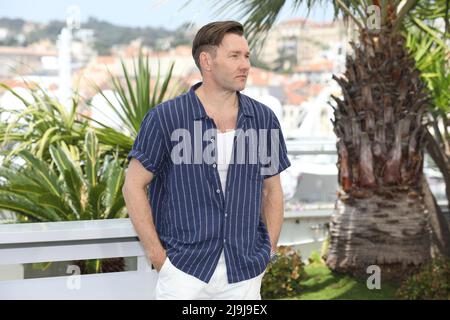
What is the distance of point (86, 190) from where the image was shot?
478 centimetres

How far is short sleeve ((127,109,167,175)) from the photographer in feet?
8.26

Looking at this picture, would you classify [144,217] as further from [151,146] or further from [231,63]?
[231,63]

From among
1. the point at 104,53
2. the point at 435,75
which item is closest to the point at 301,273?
the point at 435,75

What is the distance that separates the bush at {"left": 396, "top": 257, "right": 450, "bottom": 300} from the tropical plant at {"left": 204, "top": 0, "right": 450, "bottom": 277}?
22 centimetres

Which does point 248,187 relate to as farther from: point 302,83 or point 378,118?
point 302,83

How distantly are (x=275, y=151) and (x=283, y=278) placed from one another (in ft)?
15.9

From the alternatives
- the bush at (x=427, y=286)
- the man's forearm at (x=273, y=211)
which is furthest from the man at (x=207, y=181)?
the bush at (x=427, y=286)

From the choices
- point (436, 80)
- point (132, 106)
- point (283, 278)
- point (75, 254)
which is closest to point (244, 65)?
point (75, 254)

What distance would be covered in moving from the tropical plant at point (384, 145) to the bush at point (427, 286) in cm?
22

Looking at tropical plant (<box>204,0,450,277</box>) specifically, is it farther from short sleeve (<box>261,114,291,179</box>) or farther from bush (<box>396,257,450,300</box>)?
short sleeve (<box>261,114,291,179</box>)

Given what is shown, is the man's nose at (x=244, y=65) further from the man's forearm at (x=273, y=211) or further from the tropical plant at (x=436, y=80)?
the tropical plant at (x=436, y=80)

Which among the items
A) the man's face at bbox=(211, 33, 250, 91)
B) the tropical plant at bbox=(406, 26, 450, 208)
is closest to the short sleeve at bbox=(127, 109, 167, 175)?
the man's face at bbox=(211, 33, 250, 91)

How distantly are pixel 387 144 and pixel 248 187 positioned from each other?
4.66m

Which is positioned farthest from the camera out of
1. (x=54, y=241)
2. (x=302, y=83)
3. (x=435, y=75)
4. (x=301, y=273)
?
(x=302, y=83)
